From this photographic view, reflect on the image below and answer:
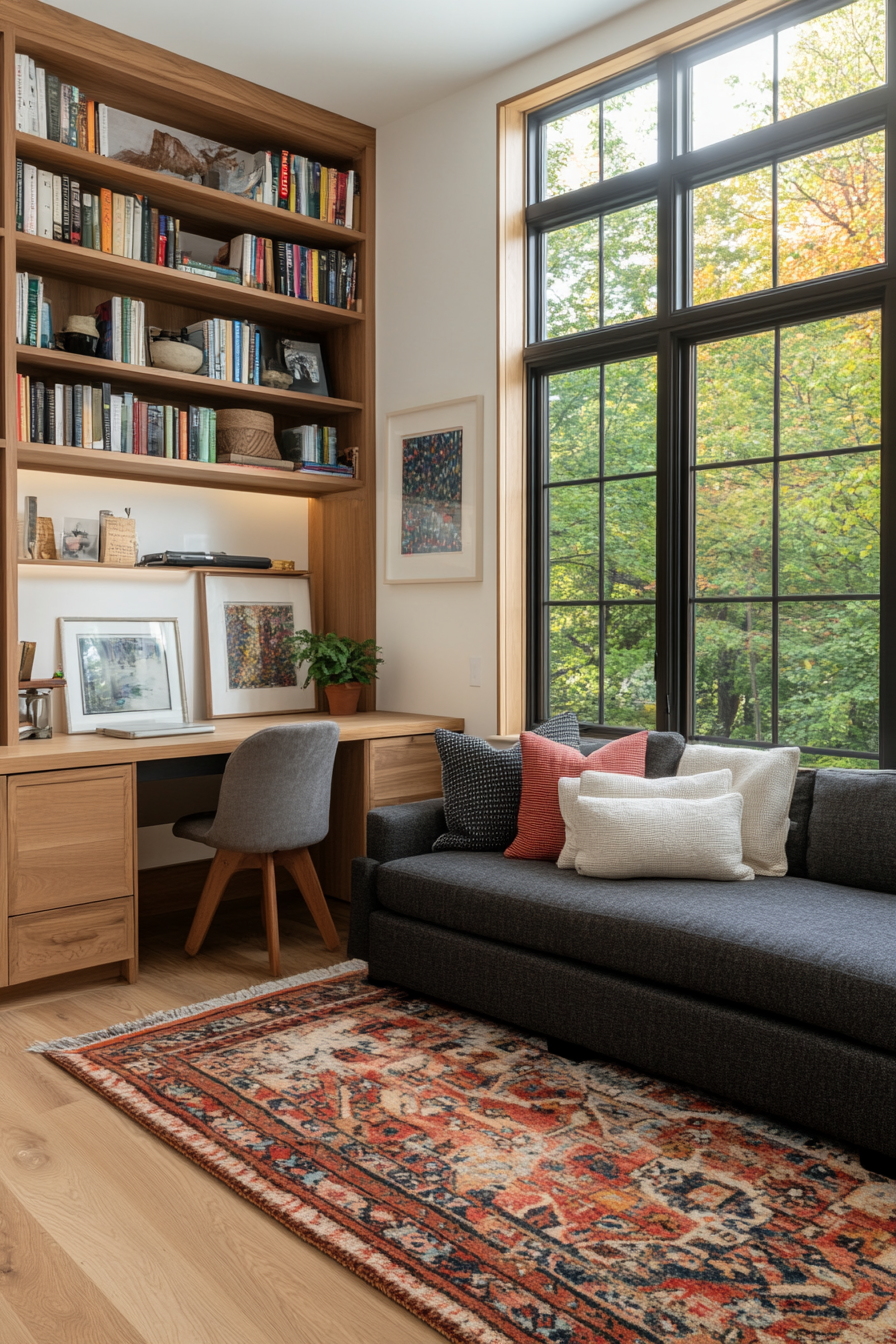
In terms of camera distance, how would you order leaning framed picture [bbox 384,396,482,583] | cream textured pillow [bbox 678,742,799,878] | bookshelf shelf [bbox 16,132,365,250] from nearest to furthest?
cream textured pillow [bbox 678,742,799,878] → bookshelf shelf [bbox 16,132,365,250] → leaning framed picture [bbox 384,396,482,583]

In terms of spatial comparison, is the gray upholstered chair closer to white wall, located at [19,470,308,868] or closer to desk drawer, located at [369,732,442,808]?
desk drawer, located at [369,732,442,808]

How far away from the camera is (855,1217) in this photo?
6.39 ft

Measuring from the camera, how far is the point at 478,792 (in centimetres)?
329

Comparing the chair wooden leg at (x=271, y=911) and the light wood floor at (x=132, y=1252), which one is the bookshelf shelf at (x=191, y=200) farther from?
the light wood floor at (x=132, y=1252)

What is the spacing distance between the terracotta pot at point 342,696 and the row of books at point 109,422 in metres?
1.03

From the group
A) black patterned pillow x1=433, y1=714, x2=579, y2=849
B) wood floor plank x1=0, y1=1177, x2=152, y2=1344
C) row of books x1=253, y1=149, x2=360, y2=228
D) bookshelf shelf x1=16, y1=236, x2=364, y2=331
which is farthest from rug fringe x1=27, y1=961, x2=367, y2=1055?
row of books x1=253, y1=149, x2=360, y2=228

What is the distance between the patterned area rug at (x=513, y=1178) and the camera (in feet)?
5.60

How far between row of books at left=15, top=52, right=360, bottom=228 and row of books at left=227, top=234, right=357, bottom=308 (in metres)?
0.15

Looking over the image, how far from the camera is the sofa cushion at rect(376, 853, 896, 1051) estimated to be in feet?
7.11

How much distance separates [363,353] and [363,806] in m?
1.93

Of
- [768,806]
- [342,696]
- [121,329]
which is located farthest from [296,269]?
[768,806]

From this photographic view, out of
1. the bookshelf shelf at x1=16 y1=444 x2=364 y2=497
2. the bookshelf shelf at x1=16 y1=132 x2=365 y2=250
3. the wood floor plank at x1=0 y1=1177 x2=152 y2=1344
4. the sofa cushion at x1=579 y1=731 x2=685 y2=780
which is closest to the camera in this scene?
the wood floor plank at x1=0 y1=1177 x2=152 y2=1344

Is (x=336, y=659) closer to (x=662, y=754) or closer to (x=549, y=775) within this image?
(x=549, y=775)

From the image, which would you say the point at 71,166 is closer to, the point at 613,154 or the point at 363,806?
the point at 613,154
